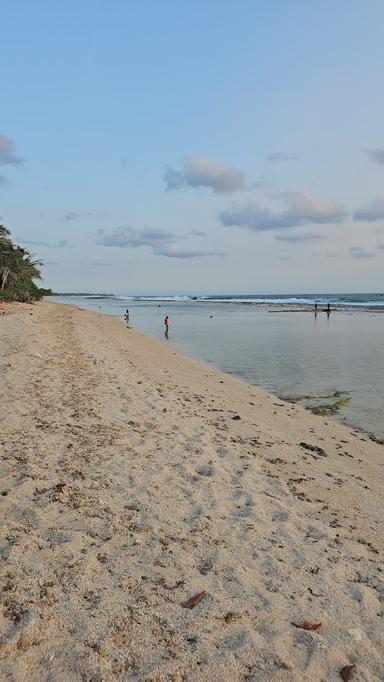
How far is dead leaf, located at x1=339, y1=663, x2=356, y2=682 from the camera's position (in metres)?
3.15

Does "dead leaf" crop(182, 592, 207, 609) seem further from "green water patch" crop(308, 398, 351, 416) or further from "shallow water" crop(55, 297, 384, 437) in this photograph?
"green water patch" crop(308, 398, 351, 416)

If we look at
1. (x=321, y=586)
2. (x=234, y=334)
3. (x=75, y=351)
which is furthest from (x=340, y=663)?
(x=234, y=334)

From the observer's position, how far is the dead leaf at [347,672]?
3.15 meters

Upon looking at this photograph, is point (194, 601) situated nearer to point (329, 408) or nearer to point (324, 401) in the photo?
point (329, 408)

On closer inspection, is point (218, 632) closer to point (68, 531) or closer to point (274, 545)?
point (274, 545)

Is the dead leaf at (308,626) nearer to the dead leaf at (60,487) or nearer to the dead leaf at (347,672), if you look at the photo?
the dead leaf at (347,672)

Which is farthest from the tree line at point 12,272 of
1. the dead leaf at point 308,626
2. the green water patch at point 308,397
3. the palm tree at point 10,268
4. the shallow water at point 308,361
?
the dead leaf at point 308,626

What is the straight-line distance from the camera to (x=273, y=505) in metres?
5.71

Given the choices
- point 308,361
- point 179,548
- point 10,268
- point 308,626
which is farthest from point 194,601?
point 10,268

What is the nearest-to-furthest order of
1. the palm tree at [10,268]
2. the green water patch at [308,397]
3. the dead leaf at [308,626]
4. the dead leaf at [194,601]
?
the dead leaf at [308,626]
the dead leaf at [194,601]
the green water patch at [308,397]
the palm tree at [10,268]

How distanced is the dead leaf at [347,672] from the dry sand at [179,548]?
0.13ft

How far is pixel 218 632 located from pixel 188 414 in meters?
6.43

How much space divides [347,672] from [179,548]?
1.76 m

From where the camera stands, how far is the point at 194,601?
372 cm
